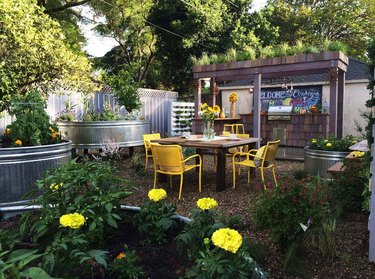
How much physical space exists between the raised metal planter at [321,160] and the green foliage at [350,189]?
1611 millimetres

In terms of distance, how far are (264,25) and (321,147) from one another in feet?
32.5

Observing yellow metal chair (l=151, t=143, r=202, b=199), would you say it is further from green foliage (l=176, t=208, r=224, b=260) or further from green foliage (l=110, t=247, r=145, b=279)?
green foliage (l=110, t=247, r=145, b=279)

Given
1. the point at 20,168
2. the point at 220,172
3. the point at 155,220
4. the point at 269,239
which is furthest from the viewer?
the point at 220,172

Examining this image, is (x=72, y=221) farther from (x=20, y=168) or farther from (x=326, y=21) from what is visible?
(x=326, y=21)

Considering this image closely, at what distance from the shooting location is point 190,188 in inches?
204

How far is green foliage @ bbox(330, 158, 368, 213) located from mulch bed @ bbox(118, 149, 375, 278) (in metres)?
0.11

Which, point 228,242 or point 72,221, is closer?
point 228,242

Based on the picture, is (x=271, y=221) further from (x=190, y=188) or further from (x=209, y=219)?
(x=190, y=188)

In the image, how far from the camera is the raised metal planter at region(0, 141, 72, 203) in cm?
340

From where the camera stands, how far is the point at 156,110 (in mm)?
11023

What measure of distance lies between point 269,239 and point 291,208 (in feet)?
2.11

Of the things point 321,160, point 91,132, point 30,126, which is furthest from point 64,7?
point 321,160

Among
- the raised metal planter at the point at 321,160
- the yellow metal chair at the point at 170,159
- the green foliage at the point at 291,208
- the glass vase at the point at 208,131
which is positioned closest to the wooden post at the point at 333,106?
the raised metal planter at the point at 321,160

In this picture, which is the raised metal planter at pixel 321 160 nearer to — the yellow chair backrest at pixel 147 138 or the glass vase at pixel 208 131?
the glass vase at pixel 208 131
